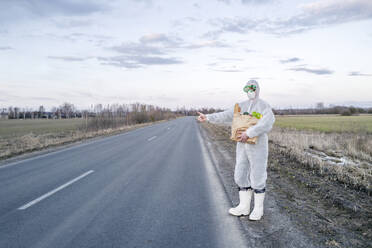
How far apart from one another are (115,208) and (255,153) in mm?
2554

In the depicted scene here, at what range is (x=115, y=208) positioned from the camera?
4293mm

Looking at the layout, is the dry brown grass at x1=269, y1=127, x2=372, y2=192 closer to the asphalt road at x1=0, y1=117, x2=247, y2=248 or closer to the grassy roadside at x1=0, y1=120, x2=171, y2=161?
the asphalt road at x1=0, y1=117, x2=247, y2=248

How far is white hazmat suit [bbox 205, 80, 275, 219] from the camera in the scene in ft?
12.0

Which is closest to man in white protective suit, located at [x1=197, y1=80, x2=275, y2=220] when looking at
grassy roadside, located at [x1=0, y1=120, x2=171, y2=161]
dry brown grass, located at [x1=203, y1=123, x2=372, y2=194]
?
dry brown grass, located at [x1=203, y1=123, x2=372, y2=194]

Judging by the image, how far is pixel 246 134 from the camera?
3.65 meters

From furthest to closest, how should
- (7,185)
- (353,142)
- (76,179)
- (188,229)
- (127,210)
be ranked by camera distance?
(353,142) < (76,179) < (7,185) < (127,210) < (188,229)

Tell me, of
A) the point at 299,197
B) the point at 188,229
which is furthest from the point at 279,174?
the point at 188,229

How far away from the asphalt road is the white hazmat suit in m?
0.61

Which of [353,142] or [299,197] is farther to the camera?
[353,142]

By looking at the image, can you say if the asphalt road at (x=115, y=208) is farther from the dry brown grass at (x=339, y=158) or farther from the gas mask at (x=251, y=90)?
the dry brown grass at (x=339, y=158)

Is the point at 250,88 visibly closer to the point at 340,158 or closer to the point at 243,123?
the point at 243,123

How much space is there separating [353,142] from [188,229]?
14730 mm

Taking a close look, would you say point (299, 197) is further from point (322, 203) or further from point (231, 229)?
point (231, 229)

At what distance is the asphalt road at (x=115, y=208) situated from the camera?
3223mm
